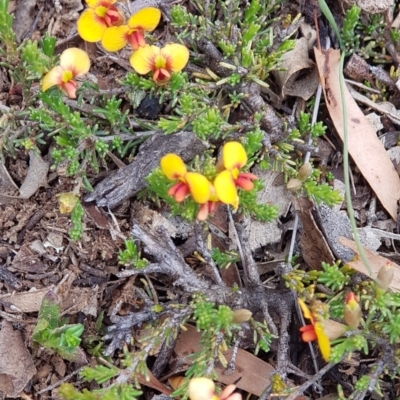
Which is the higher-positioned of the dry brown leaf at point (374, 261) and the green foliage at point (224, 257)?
the dry brown leaf at point (374, 261)

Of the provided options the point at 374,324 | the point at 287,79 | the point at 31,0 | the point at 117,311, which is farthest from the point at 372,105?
the point at 31,0

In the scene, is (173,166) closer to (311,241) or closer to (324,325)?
(324,325)

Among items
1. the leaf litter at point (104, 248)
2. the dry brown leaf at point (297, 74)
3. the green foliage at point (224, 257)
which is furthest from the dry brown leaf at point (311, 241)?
the dry brown leaf at point (297, 74)

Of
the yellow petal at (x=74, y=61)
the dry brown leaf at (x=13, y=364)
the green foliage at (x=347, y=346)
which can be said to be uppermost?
the yellow petal at (x=74, y=61)

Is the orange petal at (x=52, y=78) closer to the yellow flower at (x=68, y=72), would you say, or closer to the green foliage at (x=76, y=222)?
the yellow flower at (x=68, y=72)

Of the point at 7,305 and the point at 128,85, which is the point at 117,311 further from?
the point at 128,85

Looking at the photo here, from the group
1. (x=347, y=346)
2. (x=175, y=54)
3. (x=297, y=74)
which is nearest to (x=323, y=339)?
(x=347, y=346)
